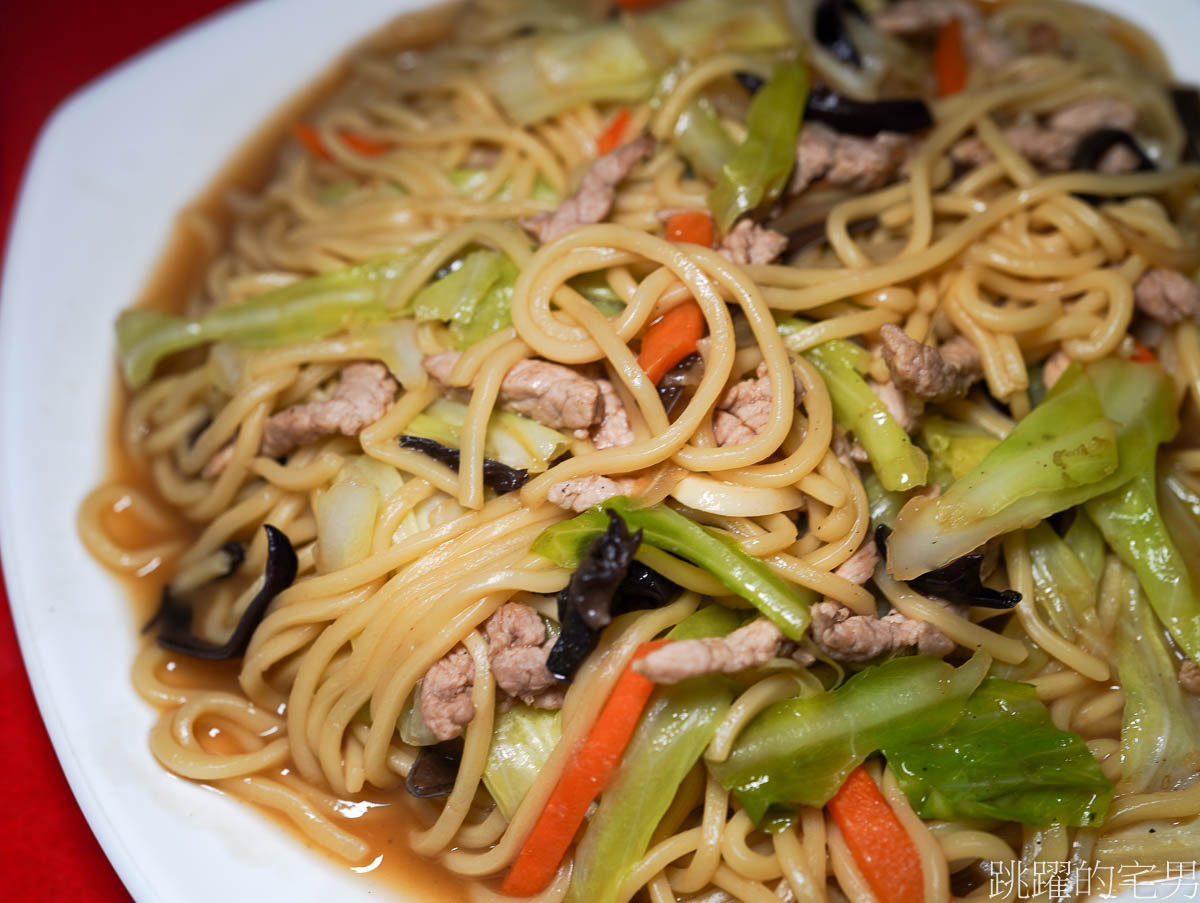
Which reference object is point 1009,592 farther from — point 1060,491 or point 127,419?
point 127,419

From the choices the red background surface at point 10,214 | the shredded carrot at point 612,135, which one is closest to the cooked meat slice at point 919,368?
the shredded carrot at point 612,135

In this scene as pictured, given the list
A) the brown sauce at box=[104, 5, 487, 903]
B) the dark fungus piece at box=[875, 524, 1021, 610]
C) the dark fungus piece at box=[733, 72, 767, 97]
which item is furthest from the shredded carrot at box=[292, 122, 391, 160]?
the dark fungus piece at box=[875, 524, 1021, 610]

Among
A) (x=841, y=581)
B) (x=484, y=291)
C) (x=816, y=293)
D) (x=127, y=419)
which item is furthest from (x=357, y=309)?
(x=841, y=581)

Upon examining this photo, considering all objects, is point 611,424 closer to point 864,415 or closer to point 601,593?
point 601,593

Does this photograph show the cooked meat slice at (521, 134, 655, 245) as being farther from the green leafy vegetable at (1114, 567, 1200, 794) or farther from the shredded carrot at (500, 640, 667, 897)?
the green leafy vegetable at (1114, 567, 1200, 794)

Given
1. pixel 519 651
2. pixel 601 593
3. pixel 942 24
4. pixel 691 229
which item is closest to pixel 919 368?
pixel 691 229
